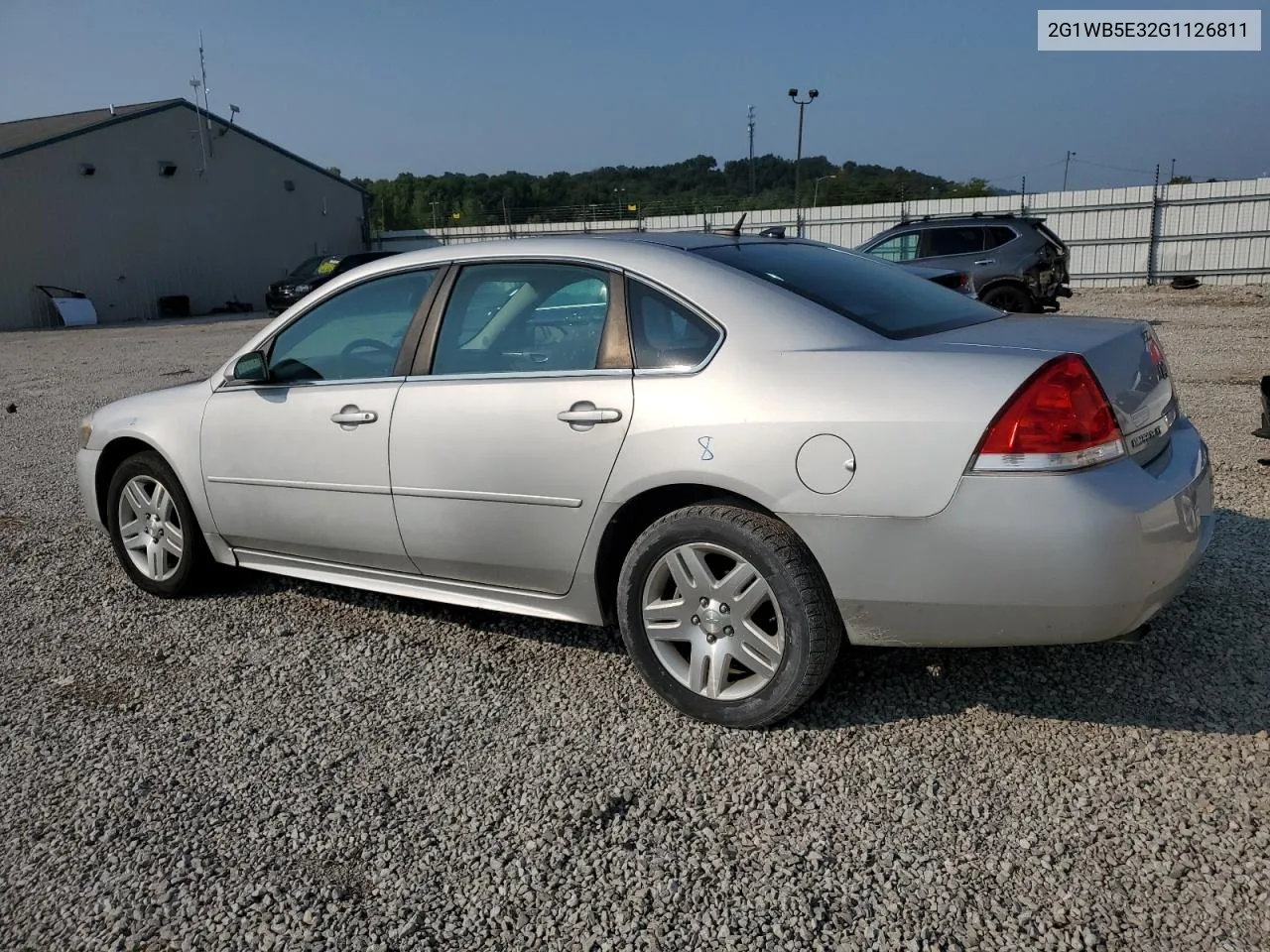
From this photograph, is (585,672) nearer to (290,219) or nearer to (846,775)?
(846,775)

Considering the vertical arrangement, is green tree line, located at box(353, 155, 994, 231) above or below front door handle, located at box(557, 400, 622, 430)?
above

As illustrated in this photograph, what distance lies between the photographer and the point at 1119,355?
294 cm

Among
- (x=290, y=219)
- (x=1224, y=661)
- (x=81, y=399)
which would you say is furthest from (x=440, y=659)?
(x=290, y=219)

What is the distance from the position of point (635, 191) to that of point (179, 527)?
5015 cm

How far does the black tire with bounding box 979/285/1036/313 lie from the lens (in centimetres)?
1377

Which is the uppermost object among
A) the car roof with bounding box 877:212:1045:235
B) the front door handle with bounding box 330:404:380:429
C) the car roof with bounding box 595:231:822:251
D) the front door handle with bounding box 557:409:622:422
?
the car roof with bounding box 877:212:1045:235

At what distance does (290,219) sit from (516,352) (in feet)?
114

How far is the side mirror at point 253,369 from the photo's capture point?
4141mm

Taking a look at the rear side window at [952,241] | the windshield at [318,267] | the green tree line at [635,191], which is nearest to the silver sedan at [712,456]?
the rear side window at [952,241]

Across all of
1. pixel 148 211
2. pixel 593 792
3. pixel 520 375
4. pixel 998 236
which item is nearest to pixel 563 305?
pixel 520 375

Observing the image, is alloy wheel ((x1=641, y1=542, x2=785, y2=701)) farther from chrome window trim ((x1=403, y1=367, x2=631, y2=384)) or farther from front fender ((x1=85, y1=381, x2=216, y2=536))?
front fender ((x1=85, y1=381, x2=216, y2=536))

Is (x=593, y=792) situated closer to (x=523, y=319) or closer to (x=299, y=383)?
(x=523, y=319)

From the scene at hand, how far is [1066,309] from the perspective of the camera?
1848 cm

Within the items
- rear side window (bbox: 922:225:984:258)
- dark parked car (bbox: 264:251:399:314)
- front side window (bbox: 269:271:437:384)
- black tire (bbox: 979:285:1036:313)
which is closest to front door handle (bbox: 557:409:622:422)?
front side window (bbox: 269:271:437:384)
